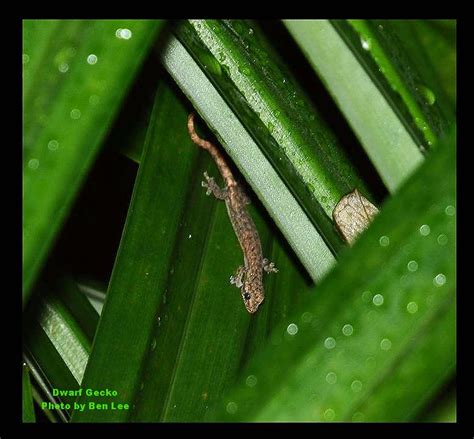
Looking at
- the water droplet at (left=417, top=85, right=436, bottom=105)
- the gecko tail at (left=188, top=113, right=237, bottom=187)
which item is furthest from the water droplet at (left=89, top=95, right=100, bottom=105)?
the gecko tail at (left=188, top=113, right=237, bottom=187)

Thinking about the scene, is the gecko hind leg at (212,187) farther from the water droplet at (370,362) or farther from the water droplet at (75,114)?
the water droplet at (370,362)

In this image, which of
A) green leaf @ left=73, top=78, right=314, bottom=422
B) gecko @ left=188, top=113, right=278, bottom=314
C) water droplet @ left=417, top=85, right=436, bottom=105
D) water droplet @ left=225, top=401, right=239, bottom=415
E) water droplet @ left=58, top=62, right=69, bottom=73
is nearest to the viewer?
water droplet @ left=225, top=401, right=239, bottom=415

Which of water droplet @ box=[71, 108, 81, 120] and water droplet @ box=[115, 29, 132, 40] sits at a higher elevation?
water droplet @ box=[115, 29, 132, 40]

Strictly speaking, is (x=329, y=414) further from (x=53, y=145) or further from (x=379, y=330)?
(x=53, y=145)

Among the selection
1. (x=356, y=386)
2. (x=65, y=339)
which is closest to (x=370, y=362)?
(x=356, y=386)

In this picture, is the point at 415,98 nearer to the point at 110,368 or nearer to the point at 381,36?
the point at 381,36

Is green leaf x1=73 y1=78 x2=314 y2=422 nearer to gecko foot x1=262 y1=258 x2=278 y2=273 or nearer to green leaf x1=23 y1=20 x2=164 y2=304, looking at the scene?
gecko foot x1=262 y1=258 x2=278 y2=273
